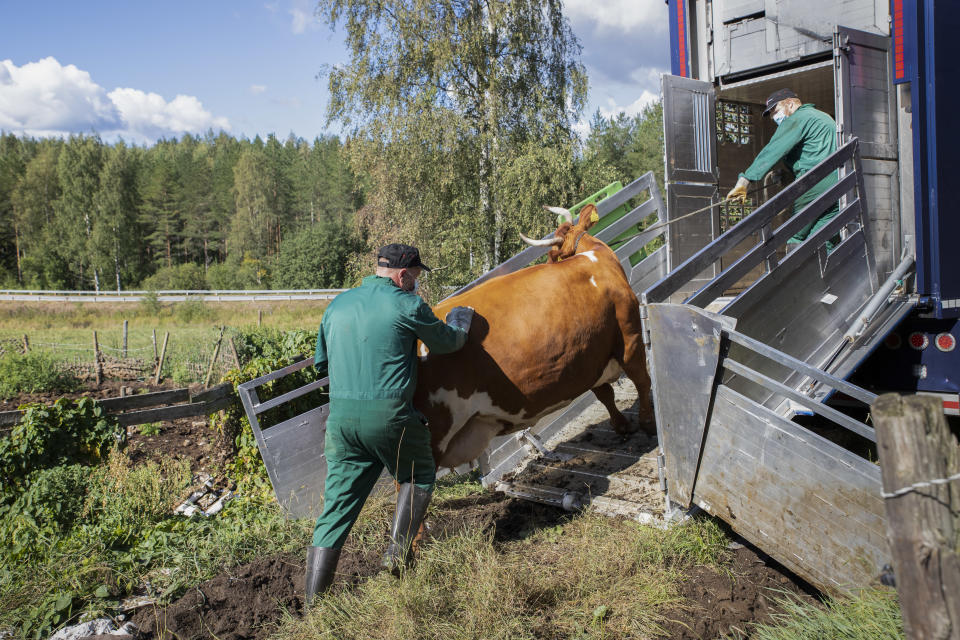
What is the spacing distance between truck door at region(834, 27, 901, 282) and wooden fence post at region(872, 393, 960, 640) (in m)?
3.74

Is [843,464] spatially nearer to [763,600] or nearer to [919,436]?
[763,600]

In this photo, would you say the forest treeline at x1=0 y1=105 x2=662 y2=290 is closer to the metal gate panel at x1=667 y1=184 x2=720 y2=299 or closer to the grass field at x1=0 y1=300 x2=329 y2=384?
the grass field at x1=0 y1=300 x2=329 y2=384

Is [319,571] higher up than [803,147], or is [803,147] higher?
[803,147]

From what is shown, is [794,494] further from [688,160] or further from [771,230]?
[688,160]

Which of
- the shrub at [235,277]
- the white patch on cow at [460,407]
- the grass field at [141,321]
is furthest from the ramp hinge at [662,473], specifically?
the shrub at [235,277]

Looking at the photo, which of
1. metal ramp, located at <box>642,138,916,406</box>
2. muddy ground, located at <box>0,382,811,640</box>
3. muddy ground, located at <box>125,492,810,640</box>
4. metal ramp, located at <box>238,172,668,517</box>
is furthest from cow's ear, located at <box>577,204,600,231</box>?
muddy ground, located at <box>125,492,810,640</box>

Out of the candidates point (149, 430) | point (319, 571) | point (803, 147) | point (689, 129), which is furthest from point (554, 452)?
point (149, 430)

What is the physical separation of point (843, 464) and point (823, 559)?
1.56ft

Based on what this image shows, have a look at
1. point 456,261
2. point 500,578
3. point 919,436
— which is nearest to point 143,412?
point 500,578

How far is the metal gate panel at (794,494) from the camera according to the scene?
9.93 ft

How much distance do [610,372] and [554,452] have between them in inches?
33.6

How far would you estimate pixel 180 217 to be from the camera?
60562 millimetres

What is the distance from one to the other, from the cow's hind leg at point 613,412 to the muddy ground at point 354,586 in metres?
1.09

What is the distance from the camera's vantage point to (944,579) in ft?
6.00
